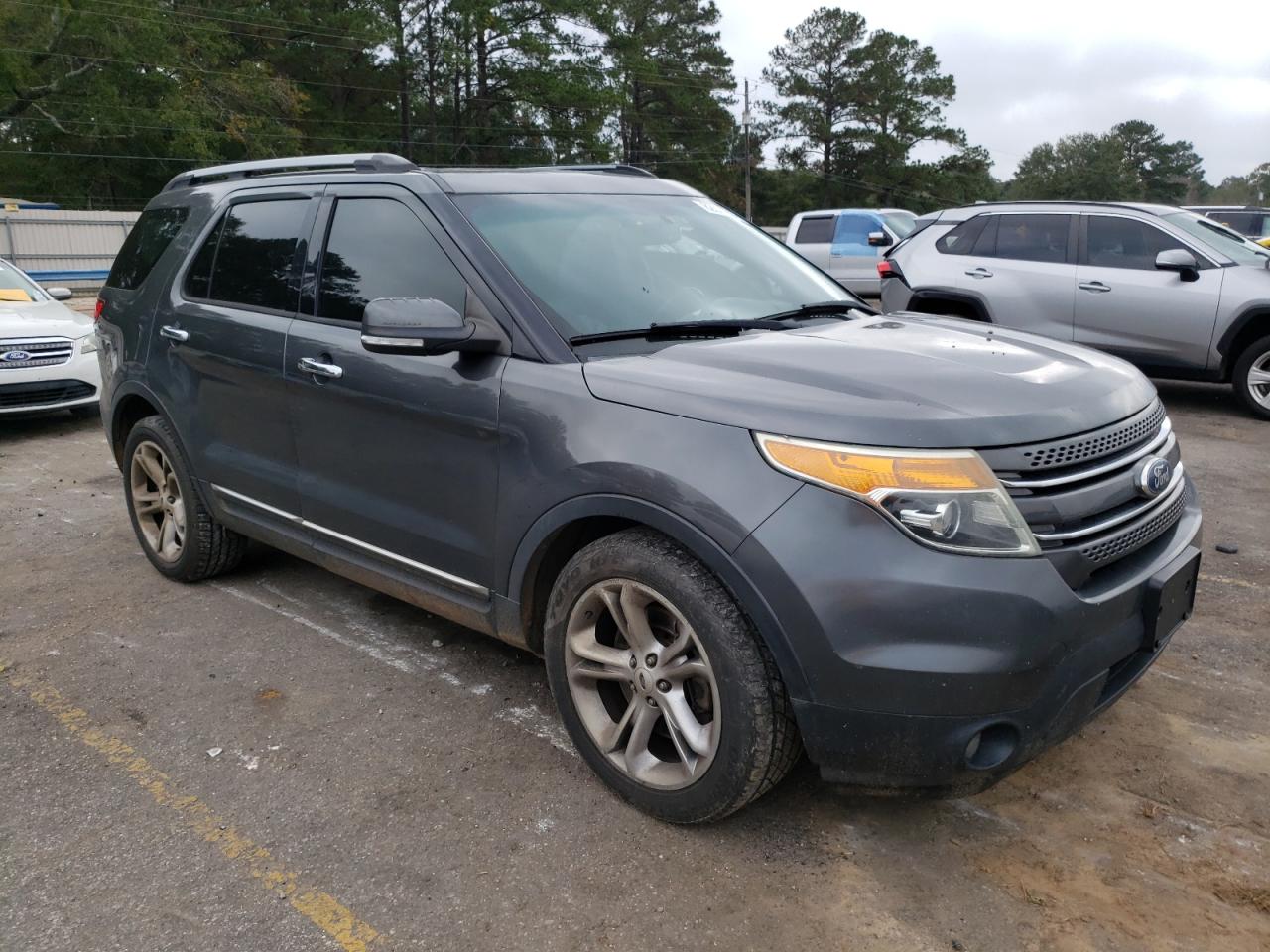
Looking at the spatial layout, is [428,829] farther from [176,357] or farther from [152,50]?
[152,50]

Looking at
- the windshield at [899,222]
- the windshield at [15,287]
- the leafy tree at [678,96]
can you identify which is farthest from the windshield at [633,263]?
Answer: the leafy tree at [678,96]

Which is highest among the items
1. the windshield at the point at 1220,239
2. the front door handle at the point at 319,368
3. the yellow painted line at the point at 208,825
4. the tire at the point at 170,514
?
the windshield at the point at 1220,239

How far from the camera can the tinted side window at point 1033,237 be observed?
9.14m

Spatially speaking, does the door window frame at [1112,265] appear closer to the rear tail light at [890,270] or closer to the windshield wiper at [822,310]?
the rear tail light at [890,270]

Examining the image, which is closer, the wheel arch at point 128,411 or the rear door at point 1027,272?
the wheel arch at point 128,411

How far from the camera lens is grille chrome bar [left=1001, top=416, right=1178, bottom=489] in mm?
2506

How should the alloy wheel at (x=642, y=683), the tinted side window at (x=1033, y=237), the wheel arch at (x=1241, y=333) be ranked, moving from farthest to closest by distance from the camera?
the tinted side window at (x=1033, y=237)
the wheel arch at (x=1241, y=333)
the alloy wheel at (x=642, y=683)

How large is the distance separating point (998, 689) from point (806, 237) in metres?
16.7

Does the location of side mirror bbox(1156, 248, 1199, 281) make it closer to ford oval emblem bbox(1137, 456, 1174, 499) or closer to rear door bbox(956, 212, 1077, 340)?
rear door bbox(956, 212, 1077, 340)

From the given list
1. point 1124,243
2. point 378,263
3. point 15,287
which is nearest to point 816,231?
point 1124,243

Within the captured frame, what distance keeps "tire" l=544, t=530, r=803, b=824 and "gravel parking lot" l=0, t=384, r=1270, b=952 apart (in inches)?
6.7

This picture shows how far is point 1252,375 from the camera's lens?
8.38 metres

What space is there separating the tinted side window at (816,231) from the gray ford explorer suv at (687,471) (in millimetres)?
14202

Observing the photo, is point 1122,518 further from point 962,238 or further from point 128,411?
point 962,238
